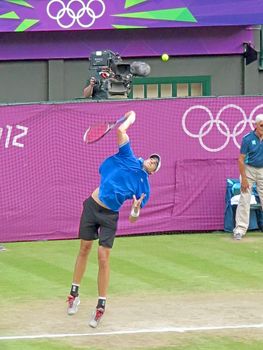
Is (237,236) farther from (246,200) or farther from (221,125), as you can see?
(221,125)

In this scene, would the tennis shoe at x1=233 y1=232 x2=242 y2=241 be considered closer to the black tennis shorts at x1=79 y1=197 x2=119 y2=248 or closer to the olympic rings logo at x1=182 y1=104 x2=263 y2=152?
the olympic rings logo at x1=182 y1=104 x2=263 y2=152

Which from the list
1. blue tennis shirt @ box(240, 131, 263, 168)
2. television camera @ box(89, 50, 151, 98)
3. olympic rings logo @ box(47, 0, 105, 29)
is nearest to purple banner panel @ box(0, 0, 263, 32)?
olympic rings logo @ box(47, 0, 105, 29)

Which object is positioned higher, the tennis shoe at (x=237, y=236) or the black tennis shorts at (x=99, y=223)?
the black tennis shorts at (x=99, y=223)

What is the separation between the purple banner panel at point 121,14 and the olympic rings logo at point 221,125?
16.6 ft

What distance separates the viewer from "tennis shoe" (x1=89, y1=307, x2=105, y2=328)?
10914 millimetres

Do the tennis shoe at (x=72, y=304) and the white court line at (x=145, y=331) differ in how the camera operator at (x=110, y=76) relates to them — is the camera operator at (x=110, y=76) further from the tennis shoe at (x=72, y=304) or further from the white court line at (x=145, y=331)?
the white court line at (x=145, y=331)

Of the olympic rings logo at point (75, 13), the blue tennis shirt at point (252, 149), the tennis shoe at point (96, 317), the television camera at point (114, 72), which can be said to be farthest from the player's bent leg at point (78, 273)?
the olympic rings logo at point (75, 13)

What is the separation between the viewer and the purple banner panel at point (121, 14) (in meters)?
21.7

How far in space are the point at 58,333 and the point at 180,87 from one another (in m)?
13.6

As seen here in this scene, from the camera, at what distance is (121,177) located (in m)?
11.2

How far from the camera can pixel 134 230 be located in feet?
57.8

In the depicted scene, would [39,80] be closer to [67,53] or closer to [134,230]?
[67,53]

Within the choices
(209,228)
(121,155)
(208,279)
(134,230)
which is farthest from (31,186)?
(121,155)

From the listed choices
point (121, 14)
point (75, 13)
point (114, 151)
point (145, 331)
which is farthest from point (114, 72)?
point (145, 331)
